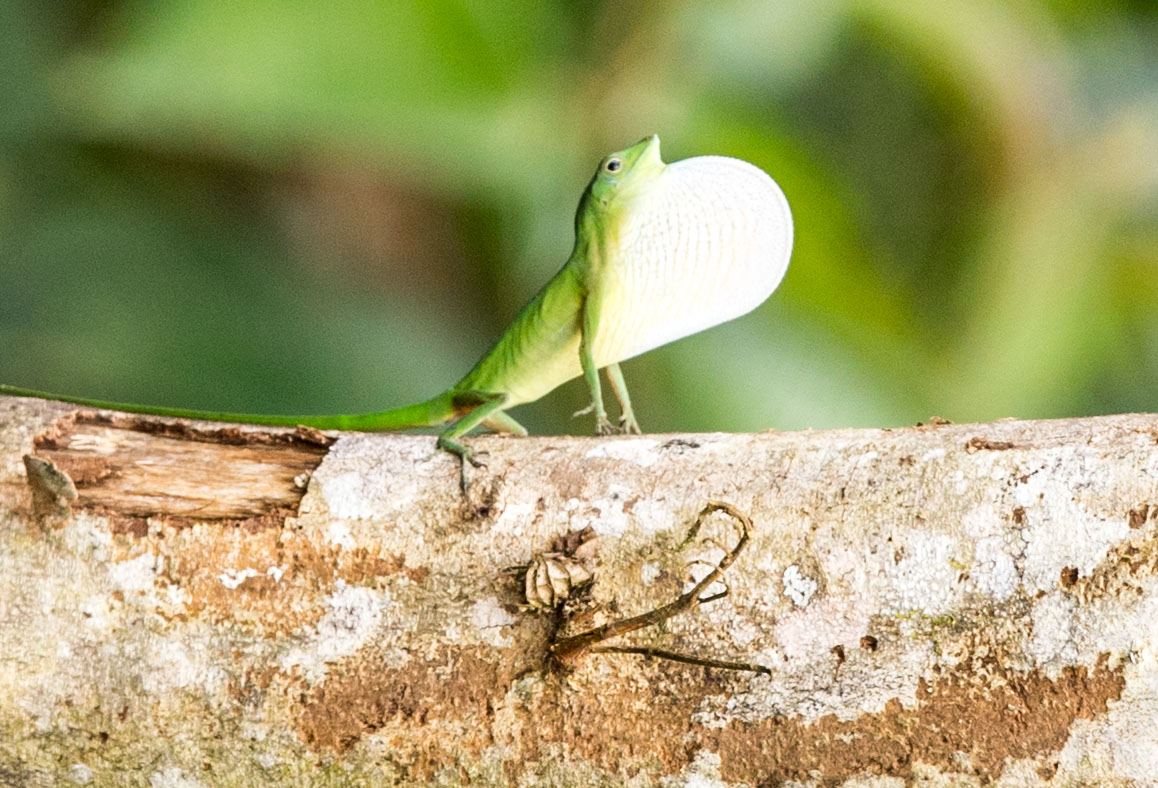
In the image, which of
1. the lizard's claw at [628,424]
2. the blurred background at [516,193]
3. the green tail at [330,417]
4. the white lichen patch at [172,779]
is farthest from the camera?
the blurred background at [516,193]

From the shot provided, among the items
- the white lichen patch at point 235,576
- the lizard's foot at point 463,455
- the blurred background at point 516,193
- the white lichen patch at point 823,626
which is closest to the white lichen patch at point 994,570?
the white lichen patch at point 823,626

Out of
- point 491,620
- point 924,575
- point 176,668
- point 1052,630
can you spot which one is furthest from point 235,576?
point 1052,630

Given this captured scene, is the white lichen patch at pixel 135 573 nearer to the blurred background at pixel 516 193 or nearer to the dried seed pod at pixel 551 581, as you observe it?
the dried seed pod at pixel 551 581

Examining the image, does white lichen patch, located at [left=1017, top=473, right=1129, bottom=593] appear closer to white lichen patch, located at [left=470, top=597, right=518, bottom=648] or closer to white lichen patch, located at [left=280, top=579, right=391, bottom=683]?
white lichen patch, located at [left=470, top=597, right=518, bottom=648]

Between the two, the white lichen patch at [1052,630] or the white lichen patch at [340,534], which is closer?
the white lichen patch at [1052,630]

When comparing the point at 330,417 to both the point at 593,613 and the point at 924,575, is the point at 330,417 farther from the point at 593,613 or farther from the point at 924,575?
the point at 924,575

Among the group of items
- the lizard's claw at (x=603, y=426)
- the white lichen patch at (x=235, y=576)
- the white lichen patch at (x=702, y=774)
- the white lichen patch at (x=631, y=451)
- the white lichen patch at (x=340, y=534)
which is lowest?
the white lichen patch at (x=702, y=774)

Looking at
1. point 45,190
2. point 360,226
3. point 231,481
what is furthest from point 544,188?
point 231,481
